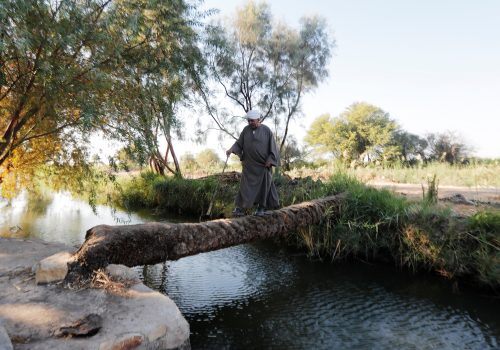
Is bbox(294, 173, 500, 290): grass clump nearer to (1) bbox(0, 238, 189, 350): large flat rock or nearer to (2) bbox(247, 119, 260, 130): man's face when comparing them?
(2) bbox(247, 119, 260, 130): man's face

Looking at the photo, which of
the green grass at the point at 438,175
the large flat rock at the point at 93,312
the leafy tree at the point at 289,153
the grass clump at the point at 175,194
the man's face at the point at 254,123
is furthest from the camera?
the leafy tree at the point at 289,153

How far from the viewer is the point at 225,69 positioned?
1931cm

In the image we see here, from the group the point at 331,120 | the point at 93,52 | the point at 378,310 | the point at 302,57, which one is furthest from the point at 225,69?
the point at 331,120

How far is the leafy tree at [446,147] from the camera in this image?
31405 mm

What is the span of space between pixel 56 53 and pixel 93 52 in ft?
2.02

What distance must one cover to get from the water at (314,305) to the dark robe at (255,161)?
1329 millimetres

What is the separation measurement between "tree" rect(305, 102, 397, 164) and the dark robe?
34.7m

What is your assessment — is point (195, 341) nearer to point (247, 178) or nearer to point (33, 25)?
point (247, 178)

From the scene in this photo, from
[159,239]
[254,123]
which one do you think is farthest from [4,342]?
[254,123]

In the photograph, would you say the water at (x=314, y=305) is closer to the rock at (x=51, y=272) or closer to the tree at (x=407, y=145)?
the rock at (x=51, y=272)

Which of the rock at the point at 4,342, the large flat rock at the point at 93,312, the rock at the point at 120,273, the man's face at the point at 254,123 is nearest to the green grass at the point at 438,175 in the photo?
the man's face at the point at 254,123

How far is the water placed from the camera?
379 cm

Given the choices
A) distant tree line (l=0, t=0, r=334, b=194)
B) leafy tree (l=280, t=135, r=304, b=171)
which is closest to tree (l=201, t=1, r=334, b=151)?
leafy tree (l=280, t=135, r=304, b=171)

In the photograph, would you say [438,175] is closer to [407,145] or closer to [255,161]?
[255,161]
